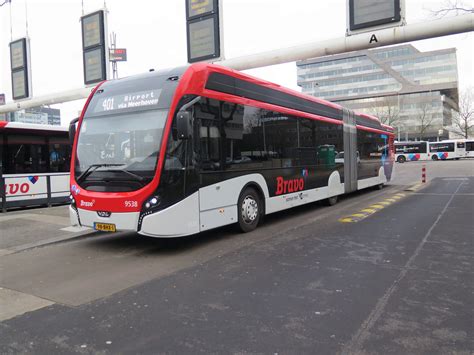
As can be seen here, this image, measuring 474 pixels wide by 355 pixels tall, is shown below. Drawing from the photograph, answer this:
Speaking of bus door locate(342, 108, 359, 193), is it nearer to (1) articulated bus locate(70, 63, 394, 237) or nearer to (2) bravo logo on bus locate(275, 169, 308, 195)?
(2) bravo logo on bus locate(275, 169, 308, 195)

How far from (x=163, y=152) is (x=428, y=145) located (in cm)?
5524

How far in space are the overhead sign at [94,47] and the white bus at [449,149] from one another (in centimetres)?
5085

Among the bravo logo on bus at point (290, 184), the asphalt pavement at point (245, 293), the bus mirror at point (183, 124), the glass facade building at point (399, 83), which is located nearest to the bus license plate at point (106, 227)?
the asphalt pavement at point (245, 293)

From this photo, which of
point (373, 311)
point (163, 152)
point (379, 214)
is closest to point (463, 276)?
point (373, 311)

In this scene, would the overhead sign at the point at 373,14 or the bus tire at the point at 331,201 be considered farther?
the bus tire at the point at 331,201

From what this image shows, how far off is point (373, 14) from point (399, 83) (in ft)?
376

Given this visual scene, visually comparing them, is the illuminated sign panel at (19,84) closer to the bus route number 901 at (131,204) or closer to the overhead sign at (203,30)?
the overhead sign at (203,30)

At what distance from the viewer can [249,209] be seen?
8.08m

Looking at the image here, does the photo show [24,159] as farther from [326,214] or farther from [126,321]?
[126,321]

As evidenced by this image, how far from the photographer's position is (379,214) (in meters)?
10.1

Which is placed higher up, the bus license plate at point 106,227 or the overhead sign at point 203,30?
the overhead sign at point 203,30

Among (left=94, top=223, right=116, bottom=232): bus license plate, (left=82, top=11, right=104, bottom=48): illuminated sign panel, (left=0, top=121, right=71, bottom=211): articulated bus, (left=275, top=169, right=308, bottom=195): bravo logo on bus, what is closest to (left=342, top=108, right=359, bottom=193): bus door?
(left=275, top=169, right=308, bottom=195): bravo logo on bus

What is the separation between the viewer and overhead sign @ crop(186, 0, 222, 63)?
1124 centimetres

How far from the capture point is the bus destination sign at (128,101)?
6.60 m
